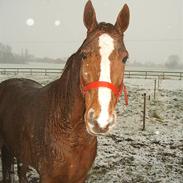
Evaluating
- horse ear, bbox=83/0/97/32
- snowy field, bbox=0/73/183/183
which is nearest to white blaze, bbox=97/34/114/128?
horse ear, bbox=83/0/97/32

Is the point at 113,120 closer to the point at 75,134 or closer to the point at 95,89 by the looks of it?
the point at 95,89

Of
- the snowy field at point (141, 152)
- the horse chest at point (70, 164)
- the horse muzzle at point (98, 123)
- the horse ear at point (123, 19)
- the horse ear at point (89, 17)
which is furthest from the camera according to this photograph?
the snowy field at point (141, 152)

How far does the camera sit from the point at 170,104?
1424 centimetres

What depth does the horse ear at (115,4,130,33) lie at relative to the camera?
8.54 feet

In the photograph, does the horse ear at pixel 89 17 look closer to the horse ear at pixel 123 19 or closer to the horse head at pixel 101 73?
the horse head at pixel 101 73

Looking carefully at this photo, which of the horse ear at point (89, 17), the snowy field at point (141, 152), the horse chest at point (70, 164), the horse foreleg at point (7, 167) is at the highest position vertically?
the horse ear at point (89, 17)

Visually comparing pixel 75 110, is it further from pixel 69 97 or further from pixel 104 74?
pixel 104 74

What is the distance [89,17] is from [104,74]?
67 cm

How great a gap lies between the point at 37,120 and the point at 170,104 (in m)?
12.1

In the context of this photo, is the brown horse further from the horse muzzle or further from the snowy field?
the snowy field

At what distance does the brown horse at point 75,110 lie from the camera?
217cm

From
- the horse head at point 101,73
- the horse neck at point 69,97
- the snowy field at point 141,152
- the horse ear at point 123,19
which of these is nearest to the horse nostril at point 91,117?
the horse head at point 101,73

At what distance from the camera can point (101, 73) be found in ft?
7.15

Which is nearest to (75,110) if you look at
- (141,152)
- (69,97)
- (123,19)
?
(69,97)
